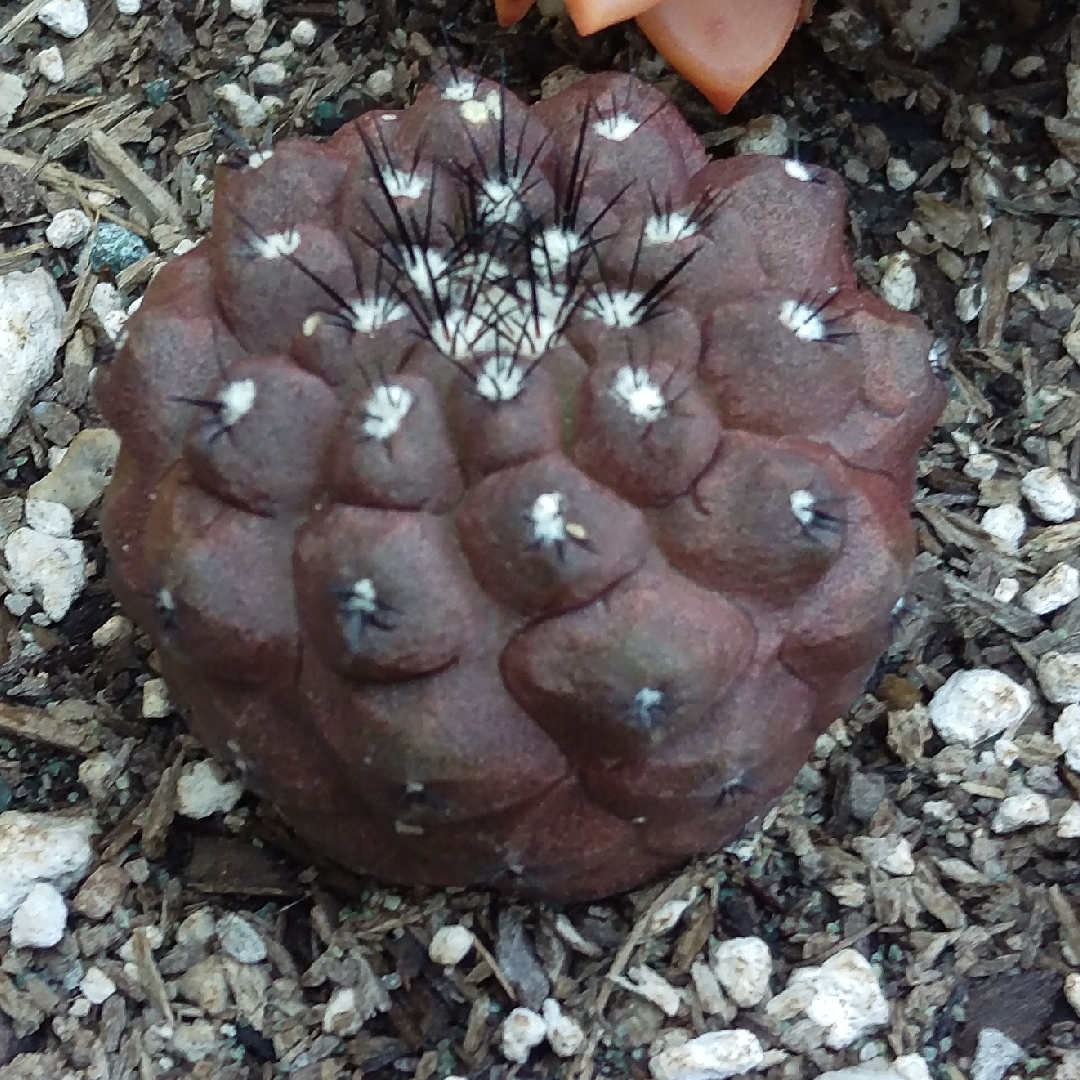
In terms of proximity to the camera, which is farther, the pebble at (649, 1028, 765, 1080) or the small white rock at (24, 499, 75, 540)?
the small white rock at (24, 499, 75, 540)

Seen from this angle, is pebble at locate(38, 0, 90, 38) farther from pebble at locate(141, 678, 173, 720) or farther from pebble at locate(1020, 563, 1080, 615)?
Answer: pebble at locate(1020, 563, 1080, 615)

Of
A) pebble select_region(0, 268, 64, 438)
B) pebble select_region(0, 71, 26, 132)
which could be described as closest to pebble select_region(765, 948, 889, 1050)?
pebble select_region(0, 268, 64, 438)

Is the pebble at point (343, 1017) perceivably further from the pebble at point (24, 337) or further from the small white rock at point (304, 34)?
the small white rock at point (304, 34)

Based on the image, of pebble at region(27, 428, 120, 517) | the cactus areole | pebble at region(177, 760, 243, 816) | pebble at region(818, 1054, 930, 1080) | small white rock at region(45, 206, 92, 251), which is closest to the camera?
the cactus areole

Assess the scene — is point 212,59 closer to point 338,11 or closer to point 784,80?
point 338,11

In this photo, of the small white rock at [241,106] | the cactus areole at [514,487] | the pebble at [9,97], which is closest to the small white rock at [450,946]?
the cactus areole at [514,487]

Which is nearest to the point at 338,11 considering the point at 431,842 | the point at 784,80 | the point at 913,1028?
the point at 784,80
